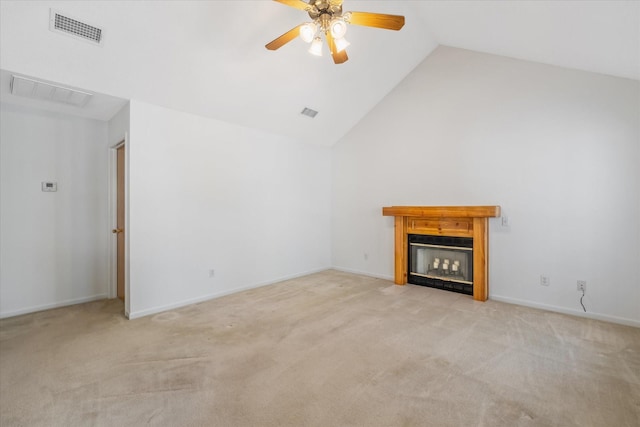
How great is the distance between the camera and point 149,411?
174 cm

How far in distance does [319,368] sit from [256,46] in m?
3.29

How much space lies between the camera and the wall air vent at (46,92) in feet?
9.20

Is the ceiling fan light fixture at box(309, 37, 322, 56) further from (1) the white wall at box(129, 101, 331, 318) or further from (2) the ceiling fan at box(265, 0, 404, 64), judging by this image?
(1) the white wall at box(129, 101, 331, 318)

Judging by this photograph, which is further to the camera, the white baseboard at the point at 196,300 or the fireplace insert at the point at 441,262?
the fireplace insert at the point at 441,262

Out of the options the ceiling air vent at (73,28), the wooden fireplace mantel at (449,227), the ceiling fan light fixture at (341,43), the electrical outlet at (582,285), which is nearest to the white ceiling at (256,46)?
the ceiling air vent at (73,28)

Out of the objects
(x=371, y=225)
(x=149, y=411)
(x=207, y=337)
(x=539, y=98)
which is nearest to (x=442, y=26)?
(x=539, y=98)

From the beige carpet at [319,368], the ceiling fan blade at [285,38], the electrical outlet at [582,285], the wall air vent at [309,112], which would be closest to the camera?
the beige carpet at [319,368]

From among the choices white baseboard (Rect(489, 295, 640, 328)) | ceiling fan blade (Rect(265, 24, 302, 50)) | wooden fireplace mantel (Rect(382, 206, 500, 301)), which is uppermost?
ceiling fan blade (Rect(265, 24, 302, 50))

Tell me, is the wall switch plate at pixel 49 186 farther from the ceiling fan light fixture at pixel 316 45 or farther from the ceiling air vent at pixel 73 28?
the ceiling fan light fixture at pixel 316 45

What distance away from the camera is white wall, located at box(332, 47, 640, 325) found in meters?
3.05

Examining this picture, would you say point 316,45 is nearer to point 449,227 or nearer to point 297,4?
point 297,4

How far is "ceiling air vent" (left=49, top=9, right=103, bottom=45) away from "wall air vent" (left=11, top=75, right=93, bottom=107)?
0.71 meters

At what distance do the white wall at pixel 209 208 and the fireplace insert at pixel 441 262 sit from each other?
1907 millimetres

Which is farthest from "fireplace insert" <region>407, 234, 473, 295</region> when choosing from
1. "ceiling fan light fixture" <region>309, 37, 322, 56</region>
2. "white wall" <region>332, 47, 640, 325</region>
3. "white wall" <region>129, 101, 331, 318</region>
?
"ceiling fan light fixture" <region>309, 37, 322, 56</region>
